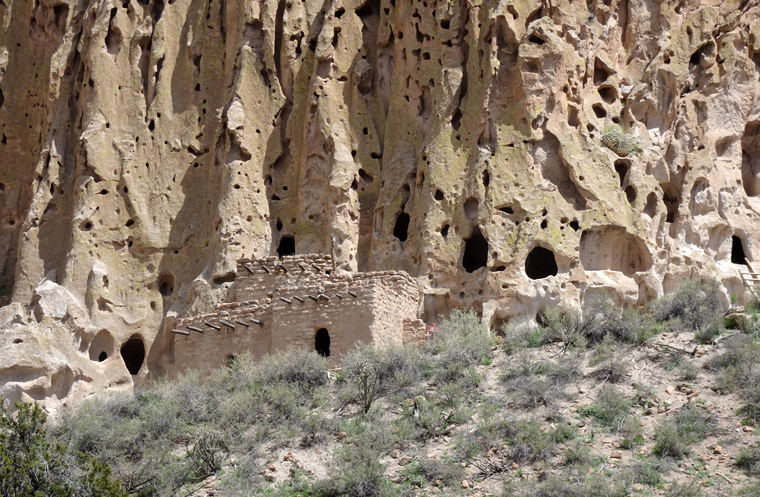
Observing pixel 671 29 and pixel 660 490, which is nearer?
pixel 660 490

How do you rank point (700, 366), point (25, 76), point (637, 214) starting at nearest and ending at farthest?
point (700, 366) → point (637, 214) → point (25, 76)

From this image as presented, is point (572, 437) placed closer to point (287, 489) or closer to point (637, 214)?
point (287, 489)

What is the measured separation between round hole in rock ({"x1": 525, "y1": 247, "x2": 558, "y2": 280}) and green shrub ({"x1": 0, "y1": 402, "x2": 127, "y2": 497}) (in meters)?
12.5

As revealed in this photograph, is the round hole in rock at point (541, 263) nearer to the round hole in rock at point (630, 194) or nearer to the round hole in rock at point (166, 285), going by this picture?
the round hole in rock at point (630, 194)

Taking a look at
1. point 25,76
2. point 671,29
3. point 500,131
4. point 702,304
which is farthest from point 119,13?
point 702,304

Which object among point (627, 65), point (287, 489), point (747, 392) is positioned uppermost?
point (627, 65)

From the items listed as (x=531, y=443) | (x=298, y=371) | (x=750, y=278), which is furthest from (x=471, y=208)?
(x=531, y=443)

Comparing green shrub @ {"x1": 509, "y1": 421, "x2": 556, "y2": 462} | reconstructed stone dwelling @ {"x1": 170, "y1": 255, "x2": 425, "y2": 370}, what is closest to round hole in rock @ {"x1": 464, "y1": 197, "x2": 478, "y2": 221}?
reconstructed stone dwelling @ {"x1": 170, "y1": 255, "x2": 425, "y2": 370}

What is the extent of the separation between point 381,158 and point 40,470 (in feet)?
47.5

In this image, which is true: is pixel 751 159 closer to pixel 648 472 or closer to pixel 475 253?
pixel 475 253

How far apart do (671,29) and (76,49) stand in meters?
15.1

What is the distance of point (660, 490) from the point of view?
18141 mm

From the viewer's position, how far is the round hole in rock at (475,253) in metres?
28.1

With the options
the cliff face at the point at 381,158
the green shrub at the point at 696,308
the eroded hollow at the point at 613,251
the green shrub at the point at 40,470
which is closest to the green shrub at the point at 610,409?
the green shrub at the point at 696,308
